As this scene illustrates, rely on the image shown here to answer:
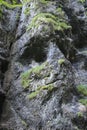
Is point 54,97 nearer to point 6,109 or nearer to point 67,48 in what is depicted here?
point 6,109

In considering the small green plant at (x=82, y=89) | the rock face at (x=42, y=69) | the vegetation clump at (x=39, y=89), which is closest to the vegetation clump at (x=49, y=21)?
the rock face at (x=42, y=69)

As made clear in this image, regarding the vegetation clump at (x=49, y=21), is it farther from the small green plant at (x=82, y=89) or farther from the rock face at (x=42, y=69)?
the small green plant at (x=82, y=89)

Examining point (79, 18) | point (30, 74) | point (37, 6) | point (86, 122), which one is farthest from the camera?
point (79, 18)

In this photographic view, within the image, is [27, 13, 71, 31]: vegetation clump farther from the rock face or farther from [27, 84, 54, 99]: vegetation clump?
[27, 84, 54, 99]: vegetation clump

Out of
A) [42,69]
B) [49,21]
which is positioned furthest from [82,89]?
[49,21]

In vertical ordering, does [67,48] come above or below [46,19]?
below

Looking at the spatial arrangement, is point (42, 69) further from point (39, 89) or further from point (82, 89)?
point (82, 89)

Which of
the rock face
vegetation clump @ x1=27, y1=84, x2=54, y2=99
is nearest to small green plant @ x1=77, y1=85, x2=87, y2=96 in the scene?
the rock face

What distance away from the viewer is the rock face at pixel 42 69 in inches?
310

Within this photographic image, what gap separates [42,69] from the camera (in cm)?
891

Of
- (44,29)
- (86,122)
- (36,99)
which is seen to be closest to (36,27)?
(44,29)

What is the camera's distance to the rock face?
25.8 ft

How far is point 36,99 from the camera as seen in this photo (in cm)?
827

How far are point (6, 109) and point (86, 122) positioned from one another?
101 inches
